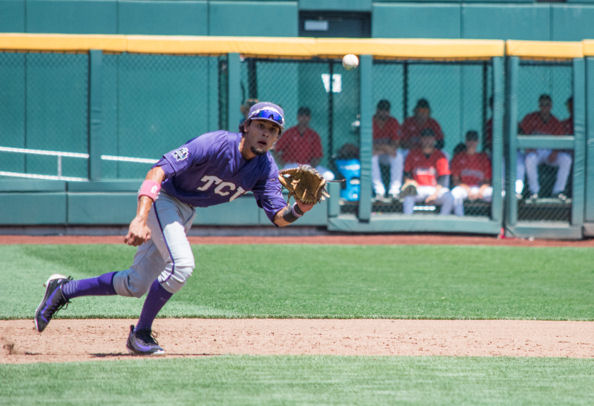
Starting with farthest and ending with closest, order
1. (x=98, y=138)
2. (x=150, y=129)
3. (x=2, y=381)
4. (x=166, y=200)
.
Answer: (x=150, y=129) → (x=98, y=138) → (x=166, y=200) → (x=2, y=381)

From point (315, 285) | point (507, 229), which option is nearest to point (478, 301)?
point (315, 285)

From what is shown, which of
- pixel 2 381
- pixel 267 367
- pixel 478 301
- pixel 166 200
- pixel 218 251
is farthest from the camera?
pixel 218 251

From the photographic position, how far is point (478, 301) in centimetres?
695

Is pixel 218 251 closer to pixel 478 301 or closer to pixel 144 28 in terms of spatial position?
pixel 478 301

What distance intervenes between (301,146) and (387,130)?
3.77ft

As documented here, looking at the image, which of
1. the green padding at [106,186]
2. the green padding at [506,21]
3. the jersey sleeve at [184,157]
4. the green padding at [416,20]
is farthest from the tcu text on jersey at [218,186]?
the green padding at [506,21]

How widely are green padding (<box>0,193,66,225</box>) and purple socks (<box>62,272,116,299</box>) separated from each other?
573cm

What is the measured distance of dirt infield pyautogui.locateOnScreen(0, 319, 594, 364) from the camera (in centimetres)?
479

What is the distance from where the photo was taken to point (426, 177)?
10867 millimetres

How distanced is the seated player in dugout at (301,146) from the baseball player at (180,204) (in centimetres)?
579

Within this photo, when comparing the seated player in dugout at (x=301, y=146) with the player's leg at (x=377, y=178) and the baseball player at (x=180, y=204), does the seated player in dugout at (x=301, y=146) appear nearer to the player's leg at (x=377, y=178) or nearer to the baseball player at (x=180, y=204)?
the player's leg at (x=377, y=178)

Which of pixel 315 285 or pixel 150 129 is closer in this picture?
pixel 315 285

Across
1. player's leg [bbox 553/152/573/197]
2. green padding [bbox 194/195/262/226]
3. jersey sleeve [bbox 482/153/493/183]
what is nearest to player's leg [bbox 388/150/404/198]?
jersey sleeve [bbox 482/153/493/183]

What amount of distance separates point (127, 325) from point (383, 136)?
232 inches
